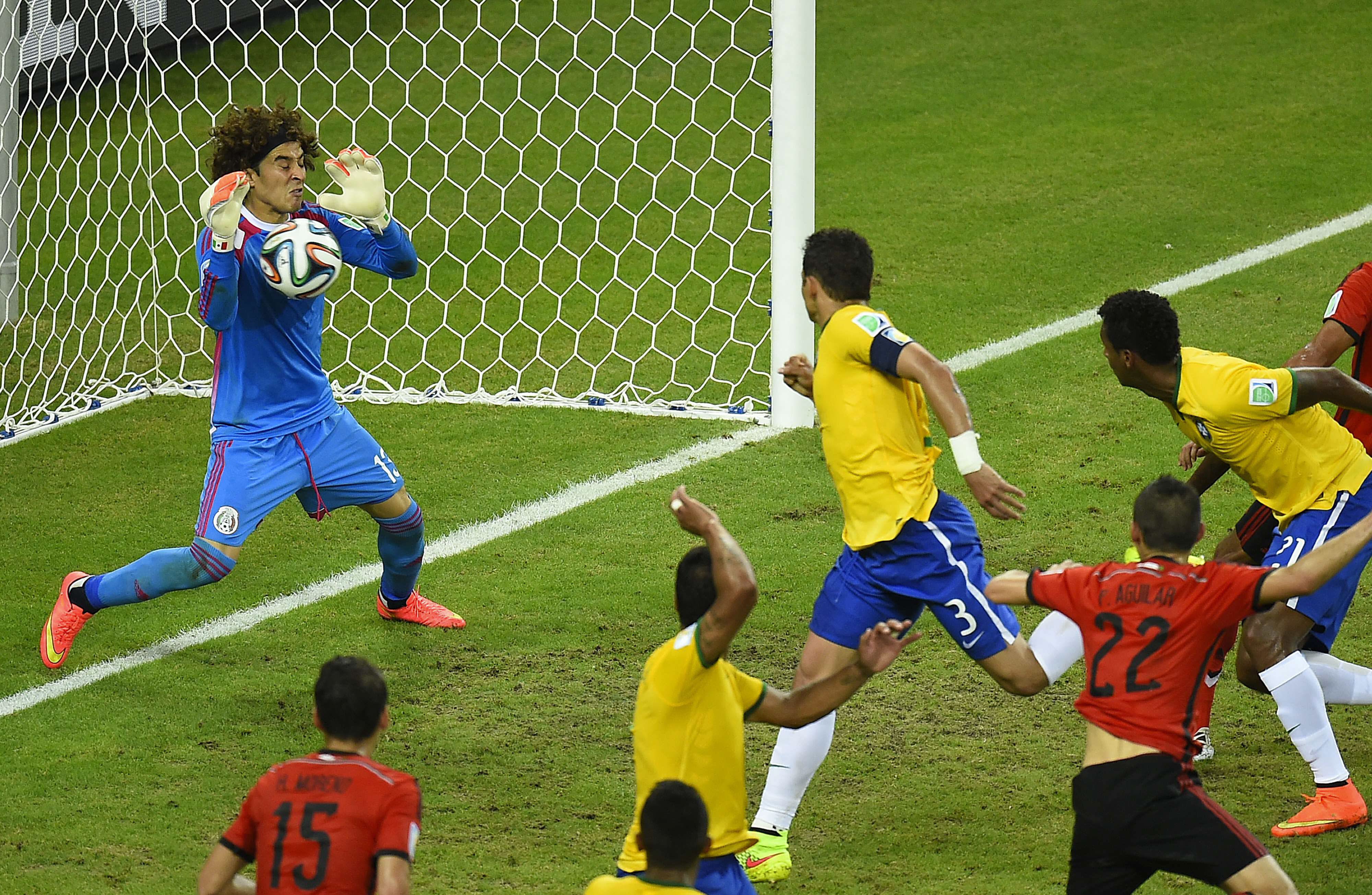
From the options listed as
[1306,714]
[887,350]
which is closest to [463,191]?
[887,350]

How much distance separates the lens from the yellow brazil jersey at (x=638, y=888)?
9.99 ft

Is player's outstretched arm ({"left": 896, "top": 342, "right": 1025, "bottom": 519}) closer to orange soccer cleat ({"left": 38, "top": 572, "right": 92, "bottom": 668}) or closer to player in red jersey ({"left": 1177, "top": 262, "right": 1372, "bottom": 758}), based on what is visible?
player in red jersey ({"left": 1177, "top": 262, "right": 1372, "bottom": 758})

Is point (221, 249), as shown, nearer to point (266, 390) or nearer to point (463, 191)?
point (266, 390)

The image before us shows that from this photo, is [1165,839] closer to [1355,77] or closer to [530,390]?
[530,390]

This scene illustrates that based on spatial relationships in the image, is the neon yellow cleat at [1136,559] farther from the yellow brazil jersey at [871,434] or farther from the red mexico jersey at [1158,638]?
the yellow brazil jersey at [871,434]

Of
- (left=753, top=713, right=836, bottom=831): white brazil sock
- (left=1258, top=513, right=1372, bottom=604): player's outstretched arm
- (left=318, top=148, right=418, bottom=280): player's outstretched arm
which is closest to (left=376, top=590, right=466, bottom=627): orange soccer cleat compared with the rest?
(left=318, top=148, right=418, bottom=280): player's outstretched arm

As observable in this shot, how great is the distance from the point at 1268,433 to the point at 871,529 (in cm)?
127

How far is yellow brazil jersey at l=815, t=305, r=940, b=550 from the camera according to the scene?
4434 mm

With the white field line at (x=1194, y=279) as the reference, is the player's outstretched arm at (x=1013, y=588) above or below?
above

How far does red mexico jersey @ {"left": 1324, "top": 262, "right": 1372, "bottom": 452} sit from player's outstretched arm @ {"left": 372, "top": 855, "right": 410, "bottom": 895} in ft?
11.4

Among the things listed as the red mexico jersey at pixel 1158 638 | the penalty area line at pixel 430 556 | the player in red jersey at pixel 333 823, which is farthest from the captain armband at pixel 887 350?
the penalty area line at pixel 430 556

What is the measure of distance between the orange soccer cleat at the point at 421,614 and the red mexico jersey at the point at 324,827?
304cm

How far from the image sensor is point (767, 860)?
448cm

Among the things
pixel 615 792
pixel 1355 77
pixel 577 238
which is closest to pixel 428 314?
pixel 577 238
